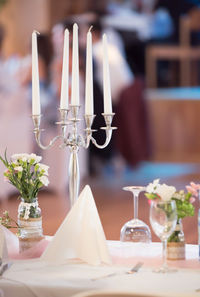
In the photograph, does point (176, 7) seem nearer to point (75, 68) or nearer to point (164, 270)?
point (75, 68)

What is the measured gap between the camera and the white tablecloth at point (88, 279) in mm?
1907

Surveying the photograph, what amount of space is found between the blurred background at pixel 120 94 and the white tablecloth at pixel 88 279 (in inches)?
103

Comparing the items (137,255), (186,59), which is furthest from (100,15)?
(137,255)

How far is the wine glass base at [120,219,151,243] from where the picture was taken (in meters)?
2.32

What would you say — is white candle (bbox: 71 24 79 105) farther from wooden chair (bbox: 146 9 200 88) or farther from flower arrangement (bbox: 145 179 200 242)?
wooden chair (bbox: 146 9 200 88)

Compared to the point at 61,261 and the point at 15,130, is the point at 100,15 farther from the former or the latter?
the point at 61,261

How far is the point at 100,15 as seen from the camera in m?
11.5

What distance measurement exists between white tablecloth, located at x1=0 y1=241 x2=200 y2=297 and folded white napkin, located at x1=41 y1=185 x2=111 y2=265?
0.02m

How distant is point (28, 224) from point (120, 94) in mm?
6384

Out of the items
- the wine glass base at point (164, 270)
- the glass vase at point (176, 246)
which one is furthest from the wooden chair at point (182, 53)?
the wine glass base at point (164, 270)

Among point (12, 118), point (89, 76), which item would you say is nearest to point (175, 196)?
point (89, 76)

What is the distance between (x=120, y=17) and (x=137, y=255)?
9.58 metres

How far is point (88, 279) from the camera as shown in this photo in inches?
78.0

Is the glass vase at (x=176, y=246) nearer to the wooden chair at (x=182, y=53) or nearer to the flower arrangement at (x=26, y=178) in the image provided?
the flower arrangement at (x=26, y=178)
